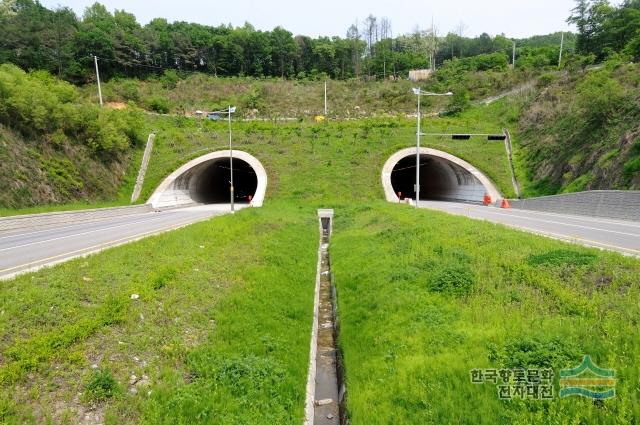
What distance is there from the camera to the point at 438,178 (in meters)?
43.6

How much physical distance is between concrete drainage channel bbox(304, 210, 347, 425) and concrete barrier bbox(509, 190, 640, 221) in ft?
49.7

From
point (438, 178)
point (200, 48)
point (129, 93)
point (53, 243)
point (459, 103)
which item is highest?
point (200, 48)

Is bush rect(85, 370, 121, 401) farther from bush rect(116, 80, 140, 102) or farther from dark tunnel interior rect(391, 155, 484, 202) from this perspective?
bush rect(116, 80, 140, 102)

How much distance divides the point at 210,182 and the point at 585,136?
115 ft

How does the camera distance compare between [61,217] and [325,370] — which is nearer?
[325,370]

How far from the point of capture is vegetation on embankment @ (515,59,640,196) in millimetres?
23312

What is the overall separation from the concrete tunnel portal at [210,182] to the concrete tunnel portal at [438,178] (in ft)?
38.3

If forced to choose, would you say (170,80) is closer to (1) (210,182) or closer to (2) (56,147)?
(1) (210,182)

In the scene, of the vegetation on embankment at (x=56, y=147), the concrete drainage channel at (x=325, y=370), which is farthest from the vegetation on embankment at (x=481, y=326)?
the vegetation on embankment at (x=56, y=147)

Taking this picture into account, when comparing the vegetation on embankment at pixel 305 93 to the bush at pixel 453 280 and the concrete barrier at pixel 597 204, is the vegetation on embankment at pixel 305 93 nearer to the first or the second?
the concrete barrier at pixel 597 204

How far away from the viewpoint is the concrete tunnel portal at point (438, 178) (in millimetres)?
33344

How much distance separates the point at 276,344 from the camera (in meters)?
7.71

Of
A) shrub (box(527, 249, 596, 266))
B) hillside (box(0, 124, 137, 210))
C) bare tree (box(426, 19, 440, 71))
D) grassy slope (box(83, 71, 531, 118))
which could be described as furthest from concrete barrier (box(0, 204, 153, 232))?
bare tree (box(426, 19, 440, 71))

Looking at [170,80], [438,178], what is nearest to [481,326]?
[438,178]
